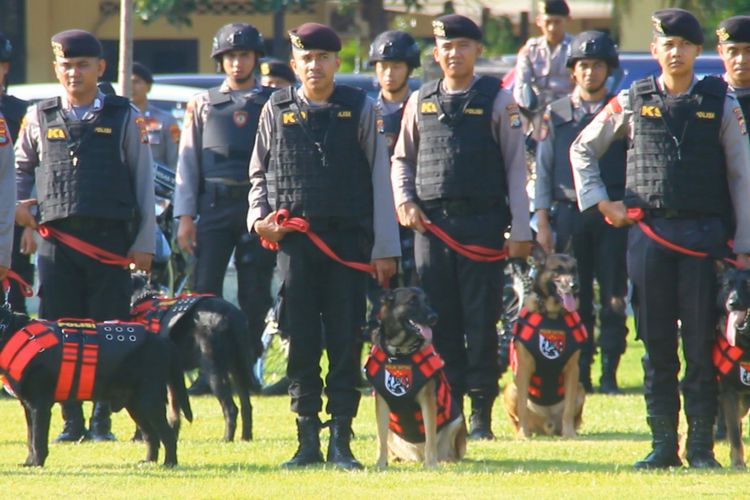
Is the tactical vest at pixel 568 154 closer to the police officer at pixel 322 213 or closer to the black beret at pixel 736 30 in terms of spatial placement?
the black beret at pixel 736 30

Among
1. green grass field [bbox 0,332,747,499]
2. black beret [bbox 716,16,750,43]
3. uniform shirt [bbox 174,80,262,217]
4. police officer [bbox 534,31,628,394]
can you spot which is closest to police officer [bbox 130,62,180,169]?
uniform shirt [bbox 174,80,262,217]

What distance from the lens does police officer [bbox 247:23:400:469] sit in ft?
27.0

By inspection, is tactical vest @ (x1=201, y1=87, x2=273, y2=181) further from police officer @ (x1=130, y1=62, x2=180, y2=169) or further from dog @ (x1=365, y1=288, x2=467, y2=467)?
dog @ (x1=365, y1=288, x2=467, y2=467)

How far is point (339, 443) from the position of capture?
8.31m

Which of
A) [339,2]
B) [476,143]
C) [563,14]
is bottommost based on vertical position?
[476,143]

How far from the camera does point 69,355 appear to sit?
805 centimetres

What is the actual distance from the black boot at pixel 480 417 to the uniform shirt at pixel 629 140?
182cm

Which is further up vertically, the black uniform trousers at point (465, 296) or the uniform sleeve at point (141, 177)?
the uniform sleeve at point (141, 177)

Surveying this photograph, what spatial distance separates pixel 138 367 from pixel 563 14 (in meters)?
6.67

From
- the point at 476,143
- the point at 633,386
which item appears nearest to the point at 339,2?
the point at 633,386

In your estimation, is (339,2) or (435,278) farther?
(339,2)

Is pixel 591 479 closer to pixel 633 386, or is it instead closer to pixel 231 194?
pixel 231 194

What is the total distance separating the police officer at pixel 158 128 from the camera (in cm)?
1262

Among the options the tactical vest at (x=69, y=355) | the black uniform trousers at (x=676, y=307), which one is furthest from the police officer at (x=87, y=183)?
the black uniform trousers at (x=676, y=307)
